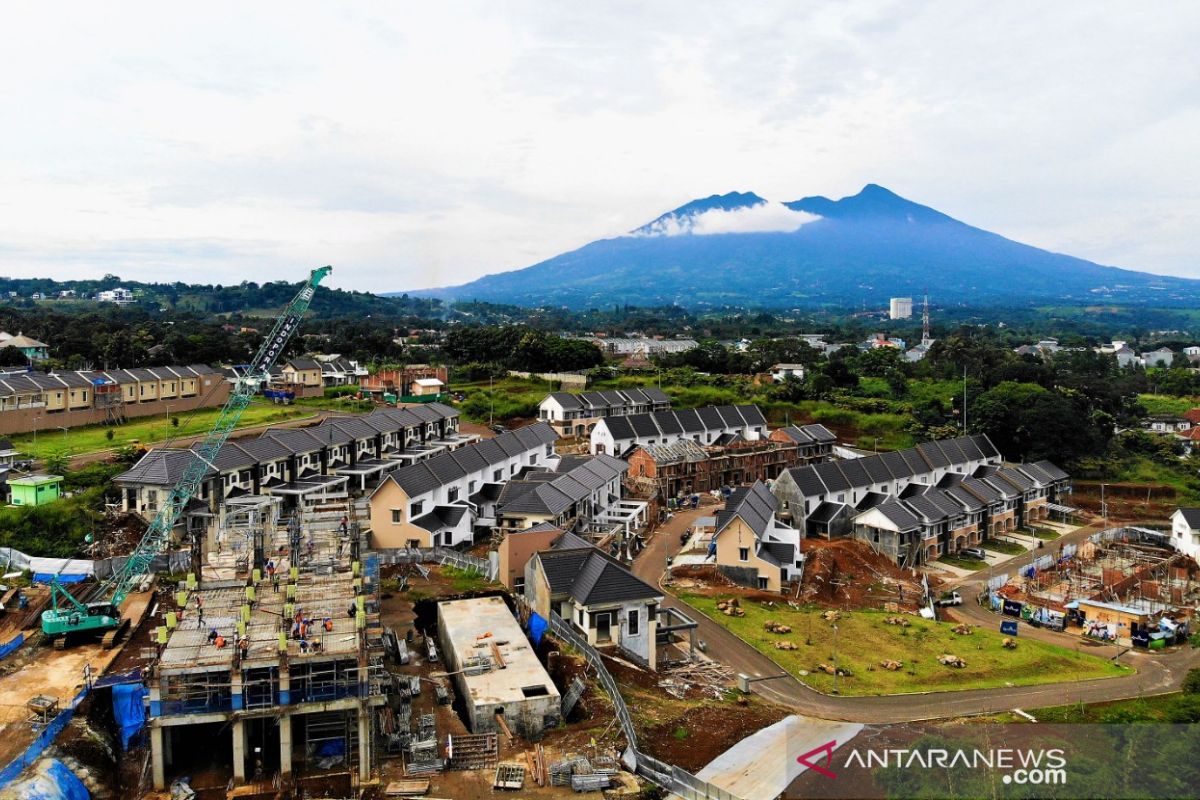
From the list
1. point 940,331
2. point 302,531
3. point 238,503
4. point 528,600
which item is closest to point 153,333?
point 238,503

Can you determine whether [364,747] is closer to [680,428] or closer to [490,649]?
[490,649]

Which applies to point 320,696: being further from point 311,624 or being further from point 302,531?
point 302,531

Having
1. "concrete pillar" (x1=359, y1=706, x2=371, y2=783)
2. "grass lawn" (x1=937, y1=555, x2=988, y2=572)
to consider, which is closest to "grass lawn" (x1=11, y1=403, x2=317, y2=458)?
"concrete pillar" (x1=359, y1=706, x2=371, y2=783)

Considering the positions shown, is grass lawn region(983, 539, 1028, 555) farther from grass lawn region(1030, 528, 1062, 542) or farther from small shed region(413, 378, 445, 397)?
small shed region(413, 378, 445, 397)

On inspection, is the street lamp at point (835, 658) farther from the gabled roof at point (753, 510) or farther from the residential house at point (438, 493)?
the residential house at point (438, 493)

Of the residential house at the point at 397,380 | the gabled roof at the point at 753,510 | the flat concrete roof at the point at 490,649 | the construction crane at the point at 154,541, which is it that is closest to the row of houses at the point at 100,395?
the residential house at the point at 397,380
